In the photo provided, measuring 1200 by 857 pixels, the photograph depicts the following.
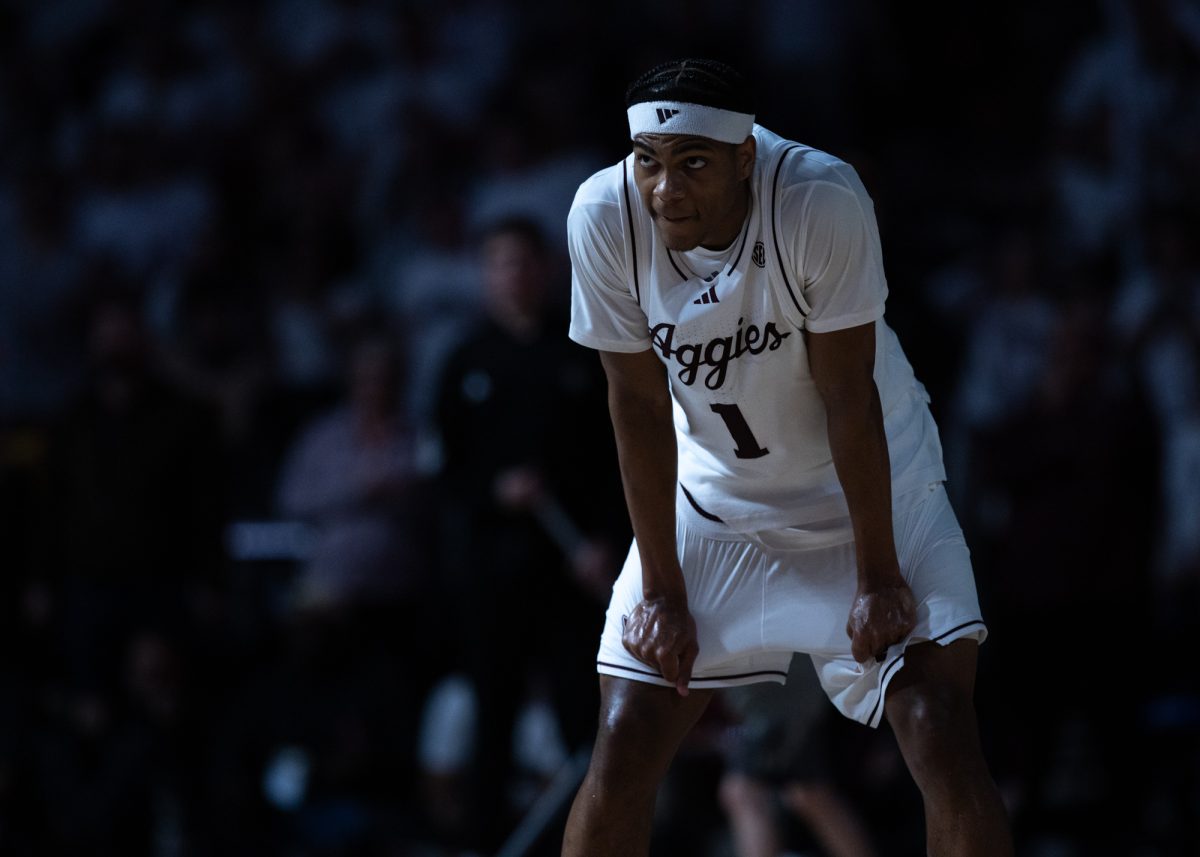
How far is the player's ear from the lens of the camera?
3527 mm

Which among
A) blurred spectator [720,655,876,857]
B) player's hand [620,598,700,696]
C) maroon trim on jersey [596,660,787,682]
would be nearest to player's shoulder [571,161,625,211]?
player's hand [620,598,700,696]

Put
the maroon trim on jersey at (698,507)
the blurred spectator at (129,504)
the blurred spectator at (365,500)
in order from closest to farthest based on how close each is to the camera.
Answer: the maroon trim on jersey at (698,507) → the blurred spectator at (365,500) → the blurred spectator at (129,504)

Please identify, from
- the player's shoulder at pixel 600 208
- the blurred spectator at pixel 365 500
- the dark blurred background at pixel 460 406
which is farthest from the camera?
the blurred spectator at pixel 365 500

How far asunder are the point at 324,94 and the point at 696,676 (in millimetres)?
5988

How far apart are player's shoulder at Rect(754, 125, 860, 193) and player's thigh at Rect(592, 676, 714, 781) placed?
3.53ft

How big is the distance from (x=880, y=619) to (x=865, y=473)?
0.29 metres

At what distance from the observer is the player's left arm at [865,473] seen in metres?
3.58

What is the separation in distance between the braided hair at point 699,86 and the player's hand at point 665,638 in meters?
1.05

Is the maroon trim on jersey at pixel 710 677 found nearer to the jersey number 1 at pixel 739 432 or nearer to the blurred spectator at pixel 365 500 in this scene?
the jersey number 1 at pixel 739 432

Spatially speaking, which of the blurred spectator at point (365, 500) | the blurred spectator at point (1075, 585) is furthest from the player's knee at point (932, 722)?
the blurred spectator at point (365, 500)

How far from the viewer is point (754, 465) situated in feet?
12.6

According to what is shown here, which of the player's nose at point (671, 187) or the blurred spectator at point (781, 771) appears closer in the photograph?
the player's nose at point (671, 187)

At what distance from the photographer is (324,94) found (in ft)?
30.1

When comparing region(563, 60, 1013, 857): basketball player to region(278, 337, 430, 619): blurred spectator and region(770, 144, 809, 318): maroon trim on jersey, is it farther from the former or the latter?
region(278, 337, 430, 619): blurred spectator
